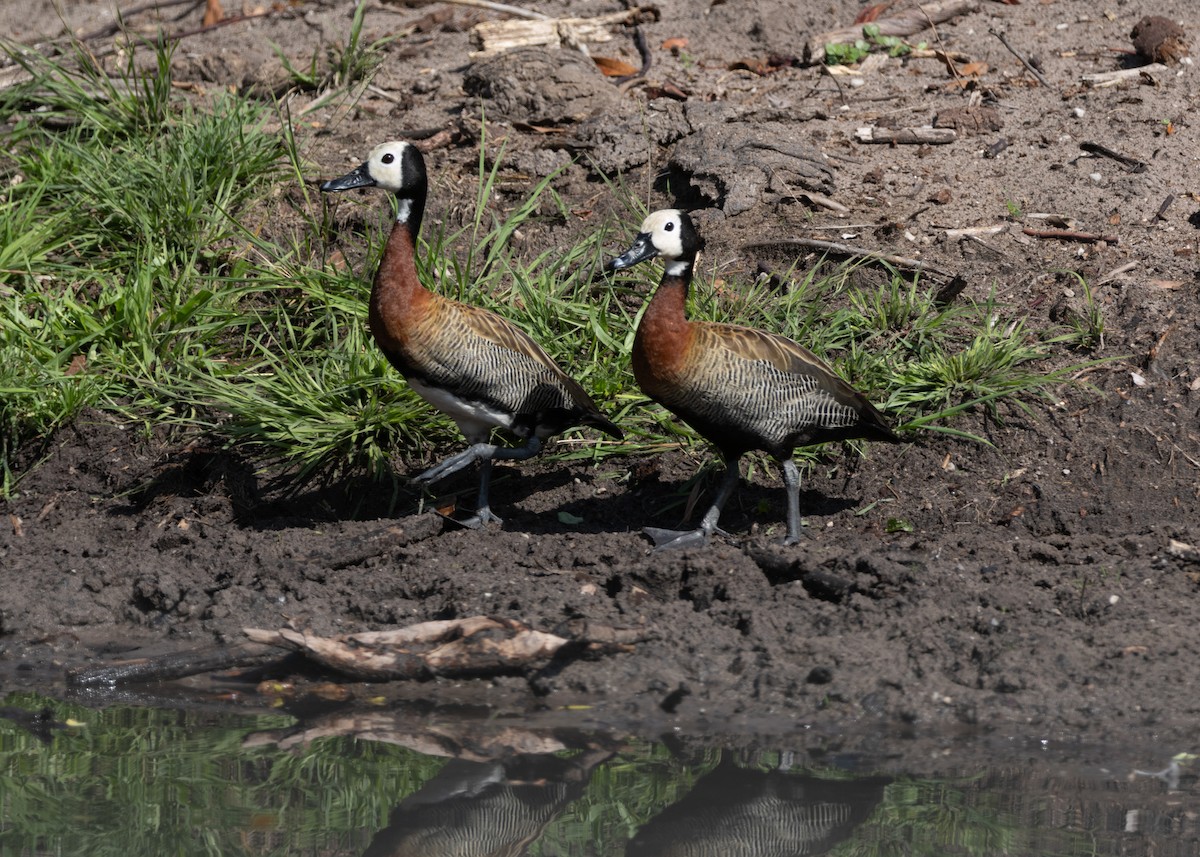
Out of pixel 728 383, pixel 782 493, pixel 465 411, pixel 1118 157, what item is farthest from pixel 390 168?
pixel 1118 157

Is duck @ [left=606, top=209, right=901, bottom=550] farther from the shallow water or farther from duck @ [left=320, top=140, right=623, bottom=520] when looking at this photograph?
the shallow water

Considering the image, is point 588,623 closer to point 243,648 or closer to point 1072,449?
point 243,648

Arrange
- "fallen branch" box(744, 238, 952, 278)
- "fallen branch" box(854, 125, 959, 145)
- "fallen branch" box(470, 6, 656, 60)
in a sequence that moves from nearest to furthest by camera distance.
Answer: "fallen branch" box(744, 238, 952, 278), "fallen branch" box(854, 125, 959, 145), "fallen branch" box(470, 6, 656, 60)

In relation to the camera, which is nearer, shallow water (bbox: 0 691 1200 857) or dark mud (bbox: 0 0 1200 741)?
shallow water (bbox: 0 691 1200 857)

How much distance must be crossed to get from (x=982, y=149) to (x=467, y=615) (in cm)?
404

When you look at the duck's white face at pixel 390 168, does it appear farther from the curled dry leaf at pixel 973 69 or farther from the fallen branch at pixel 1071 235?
the curled dry leaf at pixel 973 69

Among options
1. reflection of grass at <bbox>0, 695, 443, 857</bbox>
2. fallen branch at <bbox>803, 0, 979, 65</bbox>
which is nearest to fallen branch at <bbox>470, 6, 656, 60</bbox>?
fallen branch at <bbox>803, 0, 979, 65</bbox>

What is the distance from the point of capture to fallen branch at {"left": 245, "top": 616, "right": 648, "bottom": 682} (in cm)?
440

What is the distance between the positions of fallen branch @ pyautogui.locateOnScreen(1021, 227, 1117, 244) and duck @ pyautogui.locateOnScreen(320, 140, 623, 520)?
2.30 m

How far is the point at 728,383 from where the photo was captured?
522 cm

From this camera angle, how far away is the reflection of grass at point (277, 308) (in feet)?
20.1

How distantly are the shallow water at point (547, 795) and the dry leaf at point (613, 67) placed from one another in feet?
16.2

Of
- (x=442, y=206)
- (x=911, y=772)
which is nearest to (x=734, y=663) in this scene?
(x=911, y=772)

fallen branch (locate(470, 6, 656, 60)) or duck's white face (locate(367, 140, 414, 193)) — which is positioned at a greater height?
duck's white face (locate(367, 140, 414, 193))
